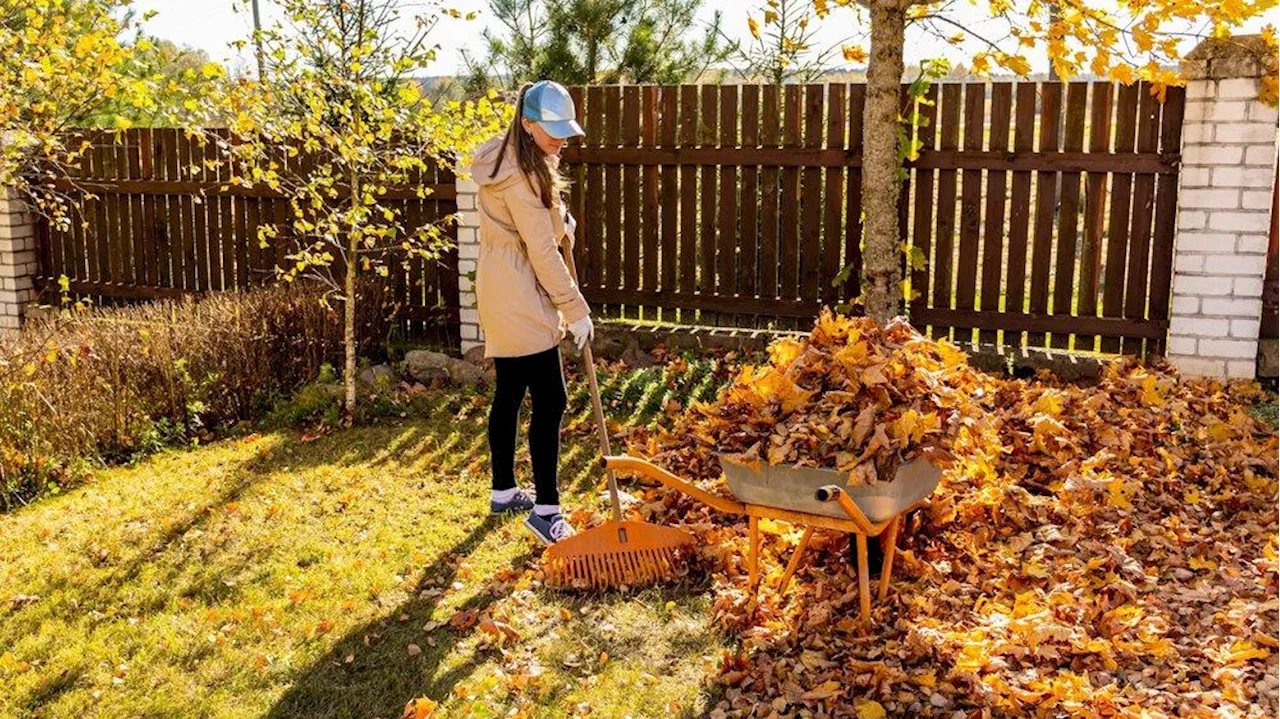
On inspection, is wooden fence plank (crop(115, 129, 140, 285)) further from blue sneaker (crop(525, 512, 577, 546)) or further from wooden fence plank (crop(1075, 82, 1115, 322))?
wooden fence plank (crop(1075, 82, 1115, 322))

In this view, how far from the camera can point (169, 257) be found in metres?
10.2

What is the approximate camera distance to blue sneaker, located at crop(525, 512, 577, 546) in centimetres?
503

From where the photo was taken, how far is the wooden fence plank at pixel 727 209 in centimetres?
788

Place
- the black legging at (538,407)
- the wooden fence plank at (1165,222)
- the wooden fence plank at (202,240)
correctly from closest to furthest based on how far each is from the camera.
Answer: the black legging at (538,407) < the wooden fence plank at (1165,222) < the wooden fence plank at (202,240)

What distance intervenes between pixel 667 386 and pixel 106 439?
3219mm

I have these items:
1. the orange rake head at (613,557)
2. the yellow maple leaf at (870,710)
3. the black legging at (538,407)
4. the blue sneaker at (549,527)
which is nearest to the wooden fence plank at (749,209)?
the black legging at (538,407)

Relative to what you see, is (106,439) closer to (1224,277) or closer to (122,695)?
(122,695)

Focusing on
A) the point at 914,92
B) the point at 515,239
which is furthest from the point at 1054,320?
the point at 515,239

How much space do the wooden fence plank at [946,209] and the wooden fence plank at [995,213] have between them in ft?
0.69

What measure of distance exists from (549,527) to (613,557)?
0.56m

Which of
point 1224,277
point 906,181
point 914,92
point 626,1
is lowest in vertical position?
point 1224,277

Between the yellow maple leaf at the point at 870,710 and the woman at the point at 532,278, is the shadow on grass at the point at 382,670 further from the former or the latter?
the yellow maple leaf at the point at 870,710

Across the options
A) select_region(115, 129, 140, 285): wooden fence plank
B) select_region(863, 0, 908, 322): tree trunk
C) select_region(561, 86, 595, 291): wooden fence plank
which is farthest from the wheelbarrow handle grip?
select_region(115, 129, 140, 285): wooden fence plank

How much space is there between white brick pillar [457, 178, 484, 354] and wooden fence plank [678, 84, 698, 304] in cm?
141
